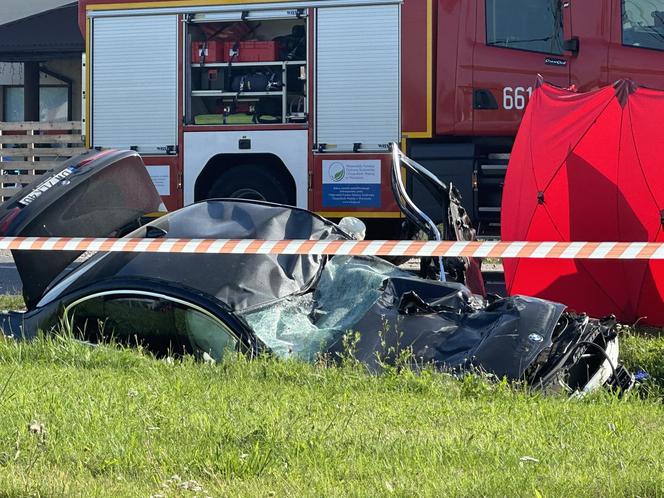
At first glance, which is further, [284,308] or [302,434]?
[284,308]

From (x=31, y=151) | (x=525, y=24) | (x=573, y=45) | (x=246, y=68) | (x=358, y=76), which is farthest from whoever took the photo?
(x=31, y=151)

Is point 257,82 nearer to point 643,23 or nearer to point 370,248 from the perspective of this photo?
point 643,23

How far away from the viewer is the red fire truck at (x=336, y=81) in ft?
34.1

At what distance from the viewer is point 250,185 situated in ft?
37.9

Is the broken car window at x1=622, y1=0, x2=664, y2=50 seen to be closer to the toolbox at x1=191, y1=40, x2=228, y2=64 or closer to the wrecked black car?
the toolbox at x1=191, y1=40, x2=228, y2=64

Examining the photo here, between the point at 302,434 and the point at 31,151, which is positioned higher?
the point at 31,151

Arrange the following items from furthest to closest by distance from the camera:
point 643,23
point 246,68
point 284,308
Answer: point 246,68
point 643,23
point 284,308

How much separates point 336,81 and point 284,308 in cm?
618

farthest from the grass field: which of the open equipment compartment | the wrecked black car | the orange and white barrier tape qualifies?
the open equipment compartment

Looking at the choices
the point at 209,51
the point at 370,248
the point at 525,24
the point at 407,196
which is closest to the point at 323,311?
the point at 370,248

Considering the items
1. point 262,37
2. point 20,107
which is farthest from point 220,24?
point 20,107

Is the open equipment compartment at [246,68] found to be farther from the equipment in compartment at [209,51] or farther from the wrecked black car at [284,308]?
the wrecked black car at [284,308]

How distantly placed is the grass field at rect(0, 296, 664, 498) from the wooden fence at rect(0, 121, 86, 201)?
1294 centimetres

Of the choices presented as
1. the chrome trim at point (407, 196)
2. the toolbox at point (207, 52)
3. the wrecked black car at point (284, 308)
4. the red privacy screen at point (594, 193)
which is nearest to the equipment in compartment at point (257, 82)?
the toolbox at point (207, 52)
